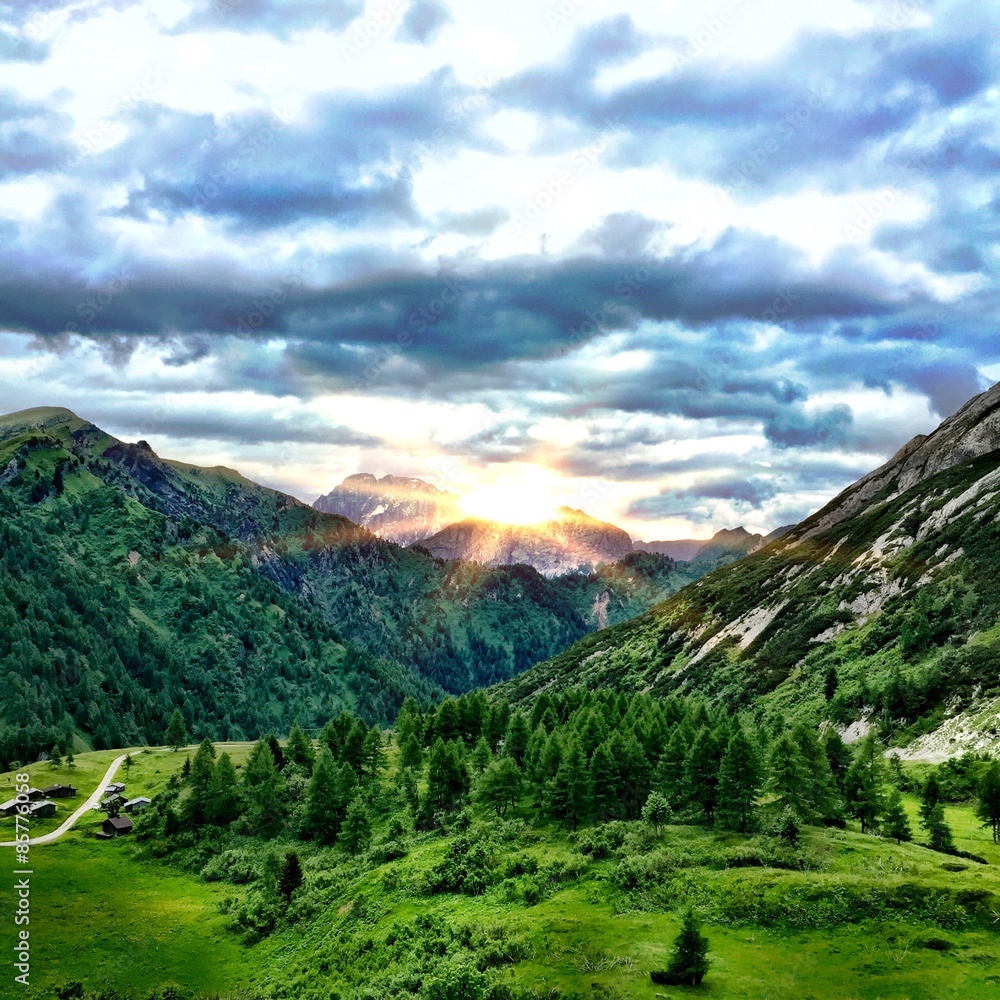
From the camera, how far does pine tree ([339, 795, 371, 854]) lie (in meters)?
89.4

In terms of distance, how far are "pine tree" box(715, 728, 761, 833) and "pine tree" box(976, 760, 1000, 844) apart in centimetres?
1857

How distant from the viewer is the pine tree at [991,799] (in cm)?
6212

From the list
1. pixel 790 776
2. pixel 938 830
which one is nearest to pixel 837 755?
pixel 790 776

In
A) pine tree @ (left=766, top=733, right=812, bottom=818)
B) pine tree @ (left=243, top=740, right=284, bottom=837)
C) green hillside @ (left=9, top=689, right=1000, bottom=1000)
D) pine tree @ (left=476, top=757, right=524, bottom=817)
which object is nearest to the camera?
green hillside @ (left=9, top=689, right=1000, bottom=1000)

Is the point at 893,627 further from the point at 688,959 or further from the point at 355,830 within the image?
the point at 688,959

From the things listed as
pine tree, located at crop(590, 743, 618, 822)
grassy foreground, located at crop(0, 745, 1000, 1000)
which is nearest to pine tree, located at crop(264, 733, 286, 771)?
grassy foreground, located at crop(0, 745, 1000, 1000)

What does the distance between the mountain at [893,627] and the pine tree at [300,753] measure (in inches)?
3237

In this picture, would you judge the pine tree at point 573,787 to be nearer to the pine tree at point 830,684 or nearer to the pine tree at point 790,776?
the pine tree at point 790,776

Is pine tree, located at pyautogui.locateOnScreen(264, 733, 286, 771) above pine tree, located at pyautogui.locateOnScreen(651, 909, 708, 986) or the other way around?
the other way around

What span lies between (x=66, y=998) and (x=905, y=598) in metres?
140

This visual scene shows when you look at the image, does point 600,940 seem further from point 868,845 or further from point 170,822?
point 170,822

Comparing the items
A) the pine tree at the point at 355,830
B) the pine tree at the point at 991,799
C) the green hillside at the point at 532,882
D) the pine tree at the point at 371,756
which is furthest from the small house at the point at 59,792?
the pine tree at the point at 991,799

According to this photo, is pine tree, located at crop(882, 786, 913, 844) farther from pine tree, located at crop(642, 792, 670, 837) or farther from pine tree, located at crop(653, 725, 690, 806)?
pine tree, located at crop(653, 725, 690, 806)

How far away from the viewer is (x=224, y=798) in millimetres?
Result: 106625
